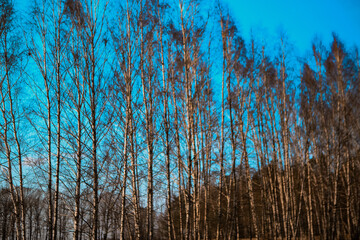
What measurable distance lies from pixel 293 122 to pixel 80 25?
8.46 m

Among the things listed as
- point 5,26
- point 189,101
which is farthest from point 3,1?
point 189,101

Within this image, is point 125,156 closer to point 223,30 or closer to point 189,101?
point 189,101

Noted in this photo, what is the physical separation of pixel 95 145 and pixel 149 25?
3.87 m

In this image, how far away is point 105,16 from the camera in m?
6.22

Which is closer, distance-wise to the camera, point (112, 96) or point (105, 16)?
point (105, 16)

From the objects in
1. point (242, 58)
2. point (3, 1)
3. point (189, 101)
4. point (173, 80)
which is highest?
point (3, 1)

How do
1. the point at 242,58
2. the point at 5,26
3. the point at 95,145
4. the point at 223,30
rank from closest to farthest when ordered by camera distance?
the point at 95,145, the point at 5,26, the point at 223,30, the point at 242,58

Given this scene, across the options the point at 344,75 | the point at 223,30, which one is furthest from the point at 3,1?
the point at 344,75

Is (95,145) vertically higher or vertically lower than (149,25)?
lower

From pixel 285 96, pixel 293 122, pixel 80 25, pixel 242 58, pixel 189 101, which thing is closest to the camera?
pixel 80 25

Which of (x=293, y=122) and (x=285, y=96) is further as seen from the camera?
(x=293, y=122)

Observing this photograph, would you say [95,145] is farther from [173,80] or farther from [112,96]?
[173,80]

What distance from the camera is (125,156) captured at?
20.6ft

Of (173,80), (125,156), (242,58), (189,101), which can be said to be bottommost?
(125,156)
